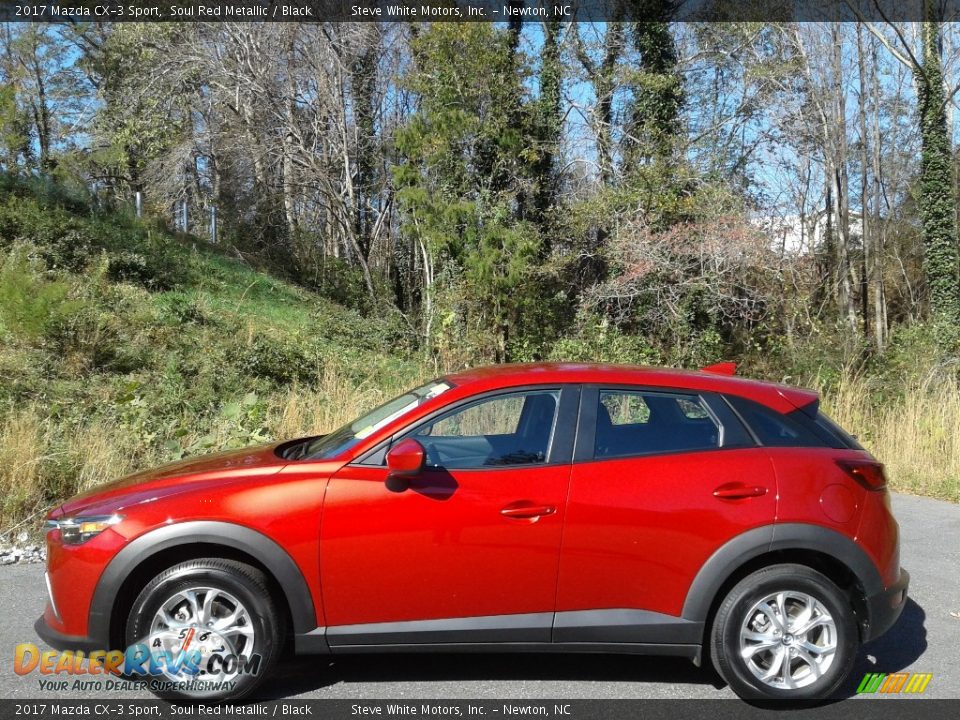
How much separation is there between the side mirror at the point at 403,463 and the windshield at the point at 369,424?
310 millimetres

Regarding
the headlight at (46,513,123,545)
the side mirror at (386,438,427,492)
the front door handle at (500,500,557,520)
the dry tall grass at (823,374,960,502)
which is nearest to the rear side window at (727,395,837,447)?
the front door handle at (500,500,557,520)

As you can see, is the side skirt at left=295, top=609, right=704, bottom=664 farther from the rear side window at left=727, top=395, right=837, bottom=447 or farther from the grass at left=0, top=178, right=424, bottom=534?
the grass at left=0, top=178, right=424, bottom=534

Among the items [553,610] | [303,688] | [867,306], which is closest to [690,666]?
[553,610]

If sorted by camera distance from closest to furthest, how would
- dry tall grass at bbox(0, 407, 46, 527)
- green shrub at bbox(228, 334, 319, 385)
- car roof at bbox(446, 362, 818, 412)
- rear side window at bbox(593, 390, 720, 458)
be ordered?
rear side window at bbox(593, 390, 720, 458)
car roof at bbox(446, 362, 818, 412)
dry tall grass at bbox(0, 407, 46, 527)
green shrub at bbox(228, 334, 319, 385)

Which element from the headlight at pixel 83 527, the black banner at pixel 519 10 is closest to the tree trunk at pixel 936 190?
the black banner at pixel 519 10

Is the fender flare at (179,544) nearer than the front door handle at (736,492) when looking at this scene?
Yes

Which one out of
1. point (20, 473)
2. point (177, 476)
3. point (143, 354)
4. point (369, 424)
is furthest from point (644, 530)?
point (143, 354)

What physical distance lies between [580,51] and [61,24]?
726 inches

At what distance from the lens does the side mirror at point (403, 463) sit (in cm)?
384

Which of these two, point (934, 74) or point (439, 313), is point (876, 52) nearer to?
point (934, 74)

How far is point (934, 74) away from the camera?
2031 centimetres

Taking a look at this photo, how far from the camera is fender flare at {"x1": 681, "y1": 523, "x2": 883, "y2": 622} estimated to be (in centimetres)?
394

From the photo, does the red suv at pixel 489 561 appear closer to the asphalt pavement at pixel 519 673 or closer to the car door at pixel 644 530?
the car door at pixel 644 530

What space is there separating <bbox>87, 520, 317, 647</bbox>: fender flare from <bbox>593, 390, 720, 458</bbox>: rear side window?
1590 millimetres
